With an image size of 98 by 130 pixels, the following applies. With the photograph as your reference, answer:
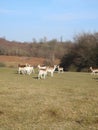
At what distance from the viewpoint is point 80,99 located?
18656 millimetres

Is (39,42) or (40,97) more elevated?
(39,42)

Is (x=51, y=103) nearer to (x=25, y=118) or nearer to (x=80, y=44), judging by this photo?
(x=25, y=118)

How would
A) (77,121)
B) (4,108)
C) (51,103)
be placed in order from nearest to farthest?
(77,121), (4,108), (51,103)

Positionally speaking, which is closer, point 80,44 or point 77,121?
point 77,121

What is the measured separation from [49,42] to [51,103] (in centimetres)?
9358

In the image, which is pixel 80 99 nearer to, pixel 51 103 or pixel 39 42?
pixel 51 103

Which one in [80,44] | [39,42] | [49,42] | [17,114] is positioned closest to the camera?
[17,114]

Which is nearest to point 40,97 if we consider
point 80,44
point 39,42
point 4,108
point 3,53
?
point 4,108

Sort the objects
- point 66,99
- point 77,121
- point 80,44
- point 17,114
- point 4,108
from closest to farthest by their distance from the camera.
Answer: point 77,121 → point 17,114 → point 4,108 → point 66,99 → point 80,44

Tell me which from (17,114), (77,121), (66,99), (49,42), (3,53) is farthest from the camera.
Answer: (49,42)

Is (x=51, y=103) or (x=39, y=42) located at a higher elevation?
(x=39, y=42)

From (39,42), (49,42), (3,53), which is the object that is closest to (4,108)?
(3,53)

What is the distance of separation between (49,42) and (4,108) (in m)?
95.2

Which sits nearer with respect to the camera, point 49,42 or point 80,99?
point 80,99
